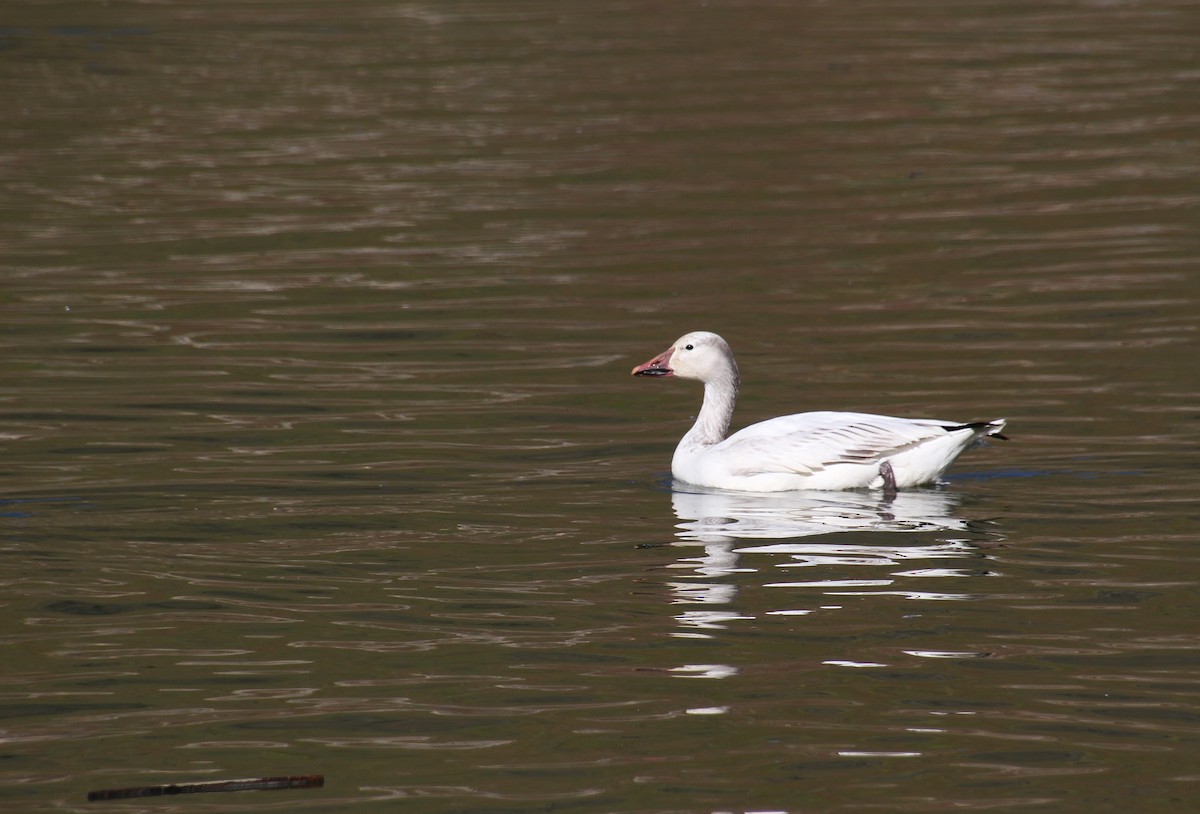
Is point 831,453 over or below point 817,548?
over

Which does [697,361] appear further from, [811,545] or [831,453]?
[811,545]

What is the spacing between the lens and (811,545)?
9.67 m

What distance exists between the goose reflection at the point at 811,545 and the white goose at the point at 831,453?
0.09 meters

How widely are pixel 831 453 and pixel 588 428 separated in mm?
2186

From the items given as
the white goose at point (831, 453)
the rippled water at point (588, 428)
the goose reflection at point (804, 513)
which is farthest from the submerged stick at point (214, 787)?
the white goose at point (831, 453)

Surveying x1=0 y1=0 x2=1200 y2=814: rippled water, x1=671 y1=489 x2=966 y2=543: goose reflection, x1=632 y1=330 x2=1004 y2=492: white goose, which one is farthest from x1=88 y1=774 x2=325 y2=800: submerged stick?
x1=632 y1=330 x2=1004 y2=492: white goose

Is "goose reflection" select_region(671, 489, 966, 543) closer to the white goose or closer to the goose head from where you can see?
the white goose

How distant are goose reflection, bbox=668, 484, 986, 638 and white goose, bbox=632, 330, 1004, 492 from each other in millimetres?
86

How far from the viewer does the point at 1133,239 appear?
17.9 m

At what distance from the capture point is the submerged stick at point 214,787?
6.58 metres

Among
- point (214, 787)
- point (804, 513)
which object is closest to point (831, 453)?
point (804, 513)

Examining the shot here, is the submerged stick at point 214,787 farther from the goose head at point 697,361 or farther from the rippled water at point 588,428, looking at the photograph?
the goose head at point 697,361

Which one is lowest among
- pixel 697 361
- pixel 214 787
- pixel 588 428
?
pixel 214 787

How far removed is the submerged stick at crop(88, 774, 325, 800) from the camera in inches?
259
